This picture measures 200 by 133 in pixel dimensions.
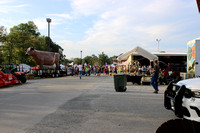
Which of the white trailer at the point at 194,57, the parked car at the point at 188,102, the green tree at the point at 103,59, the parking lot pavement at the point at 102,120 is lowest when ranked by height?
the parking lot pavement at the point at 102,120

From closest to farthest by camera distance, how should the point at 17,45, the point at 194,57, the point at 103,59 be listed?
1. the point at 194,57
2. the point at 17,45
3. the point at 103,59

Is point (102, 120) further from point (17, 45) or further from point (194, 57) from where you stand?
point (17, 45)

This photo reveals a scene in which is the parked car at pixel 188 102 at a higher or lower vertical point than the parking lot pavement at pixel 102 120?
higher

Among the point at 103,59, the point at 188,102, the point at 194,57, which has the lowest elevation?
the point at 188,102

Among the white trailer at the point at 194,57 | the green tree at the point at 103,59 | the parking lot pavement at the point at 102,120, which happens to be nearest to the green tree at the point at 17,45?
the white trailer at the point at 194,57

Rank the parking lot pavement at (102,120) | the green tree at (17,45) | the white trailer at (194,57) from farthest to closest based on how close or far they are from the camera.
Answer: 1. the green tree at (17,45)
2. the white trailer at (194,57)
3. the parking lot pavement at (102,120)

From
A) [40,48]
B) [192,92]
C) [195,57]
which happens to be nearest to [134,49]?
[195,57]

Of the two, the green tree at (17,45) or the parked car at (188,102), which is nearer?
the parked car at (188,102)

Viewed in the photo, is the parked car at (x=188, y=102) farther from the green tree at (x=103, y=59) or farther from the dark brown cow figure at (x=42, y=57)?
the green tree at (x=103, y=59)

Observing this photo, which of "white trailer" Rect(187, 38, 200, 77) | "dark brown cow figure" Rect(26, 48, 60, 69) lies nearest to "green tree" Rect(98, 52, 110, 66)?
"dark brown cow figure" Rect(26, 48, 60, 69)

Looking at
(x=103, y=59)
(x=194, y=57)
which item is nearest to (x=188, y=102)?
(x=194, y=57)

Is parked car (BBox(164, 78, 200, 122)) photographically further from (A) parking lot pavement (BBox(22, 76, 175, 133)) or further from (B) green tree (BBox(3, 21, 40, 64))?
(B) green tree (BBox(3, 21, 40, 64))

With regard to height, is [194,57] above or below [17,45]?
below

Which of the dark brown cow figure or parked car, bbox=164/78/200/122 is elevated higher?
the dark brown cow figure
